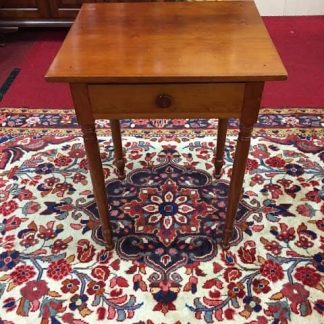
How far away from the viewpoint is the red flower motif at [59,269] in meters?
1.28

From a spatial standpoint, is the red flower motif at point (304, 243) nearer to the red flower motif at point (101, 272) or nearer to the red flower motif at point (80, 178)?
the red flower motif at point (101, 272)

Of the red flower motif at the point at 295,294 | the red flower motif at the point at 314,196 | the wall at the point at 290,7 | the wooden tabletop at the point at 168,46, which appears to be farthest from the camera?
the wall at the point at 290,7

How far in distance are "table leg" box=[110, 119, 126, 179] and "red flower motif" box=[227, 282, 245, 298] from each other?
67cm

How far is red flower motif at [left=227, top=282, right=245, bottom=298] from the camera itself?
1210mm

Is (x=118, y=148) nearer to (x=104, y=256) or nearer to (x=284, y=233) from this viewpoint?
(x=104, y=256)

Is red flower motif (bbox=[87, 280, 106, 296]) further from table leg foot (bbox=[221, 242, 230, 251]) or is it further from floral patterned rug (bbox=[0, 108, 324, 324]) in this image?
table leg foot (bbox=[221, 242, 230, 251])

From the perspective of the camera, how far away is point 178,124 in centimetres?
194

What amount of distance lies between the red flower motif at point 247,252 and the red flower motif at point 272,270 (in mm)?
48

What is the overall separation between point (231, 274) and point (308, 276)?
0.86ft

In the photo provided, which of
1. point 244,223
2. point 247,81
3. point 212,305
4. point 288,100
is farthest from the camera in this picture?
point 288,100

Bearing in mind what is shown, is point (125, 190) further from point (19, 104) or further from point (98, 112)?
point (19, 104)

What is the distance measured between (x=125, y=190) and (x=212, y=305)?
61cm

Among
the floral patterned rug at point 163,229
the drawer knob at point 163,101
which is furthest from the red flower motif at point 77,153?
the drawer knob at point 163,101

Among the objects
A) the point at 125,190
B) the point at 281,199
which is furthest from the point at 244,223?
the point at 125,190
